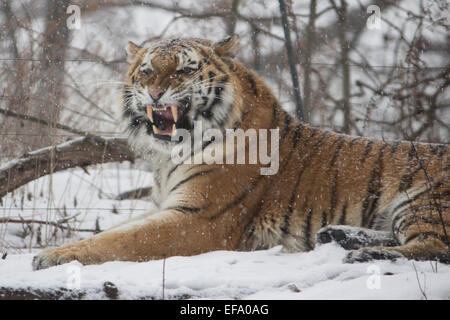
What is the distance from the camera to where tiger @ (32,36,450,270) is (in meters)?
1.94

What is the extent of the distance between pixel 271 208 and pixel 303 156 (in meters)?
0.32

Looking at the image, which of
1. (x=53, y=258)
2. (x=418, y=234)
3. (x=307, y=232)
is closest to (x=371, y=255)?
(x=418, y=234)

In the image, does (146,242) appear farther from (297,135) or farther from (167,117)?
(297,135)

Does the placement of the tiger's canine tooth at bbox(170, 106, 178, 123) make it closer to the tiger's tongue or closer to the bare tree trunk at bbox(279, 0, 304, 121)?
the tiger's tongue

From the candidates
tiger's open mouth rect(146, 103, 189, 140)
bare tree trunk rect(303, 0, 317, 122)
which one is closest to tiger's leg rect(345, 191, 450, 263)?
tiger's open mouth rect(146, 103, 189, 140)

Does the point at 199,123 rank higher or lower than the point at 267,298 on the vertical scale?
higher

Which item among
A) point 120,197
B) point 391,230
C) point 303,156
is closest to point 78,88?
point 120,197

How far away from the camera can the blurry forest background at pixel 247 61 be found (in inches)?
141

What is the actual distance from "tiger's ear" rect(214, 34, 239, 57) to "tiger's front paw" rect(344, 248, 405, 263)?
1277 mm

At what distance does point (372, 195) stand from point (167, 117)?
1.05m

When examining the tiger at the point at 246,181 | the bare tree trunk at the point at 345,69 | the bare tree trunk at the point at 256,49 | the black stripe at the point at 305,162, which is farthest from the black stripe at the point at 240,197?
the bare tree trunk at the point at 345,69

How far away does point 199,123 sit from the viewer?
2.43 m

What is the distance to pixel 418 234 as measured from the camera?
74.1 inches

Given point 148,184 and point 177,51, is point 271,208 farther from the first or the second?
point 148,184
